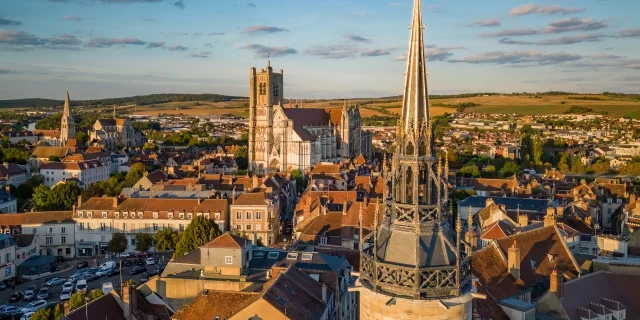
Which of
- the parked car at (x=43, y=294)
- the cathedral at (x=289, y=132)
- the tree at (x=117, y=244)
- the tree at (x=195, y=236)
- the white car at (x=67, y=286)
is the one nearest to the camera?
the parked car at (x=43, y=294)

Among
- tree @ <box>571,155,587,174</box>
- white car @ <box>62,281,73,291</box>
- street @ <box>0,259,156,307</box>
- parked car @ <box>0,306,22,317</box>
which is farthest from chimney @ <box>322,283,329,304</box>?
tree @ <box>571,155,587,174</box>

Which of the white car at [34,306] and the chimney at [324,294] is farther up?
the chimney at [324,294]

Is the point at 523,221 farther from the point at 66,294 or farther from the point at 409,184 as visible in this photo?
the point at 409,184

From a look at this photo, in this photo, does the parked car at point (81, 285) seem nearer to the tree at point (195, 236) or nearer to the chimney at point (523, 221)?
the tree at point (195, 236)

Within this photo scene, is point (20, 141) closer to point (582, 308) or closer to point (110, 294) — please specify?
point (110, 294)

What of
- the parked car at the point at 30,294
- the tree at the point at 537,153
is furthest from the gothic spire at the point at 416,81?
the tree at the point at 537,153

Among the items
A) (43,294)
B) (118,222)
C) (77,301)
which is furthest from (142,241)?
(77,301)
